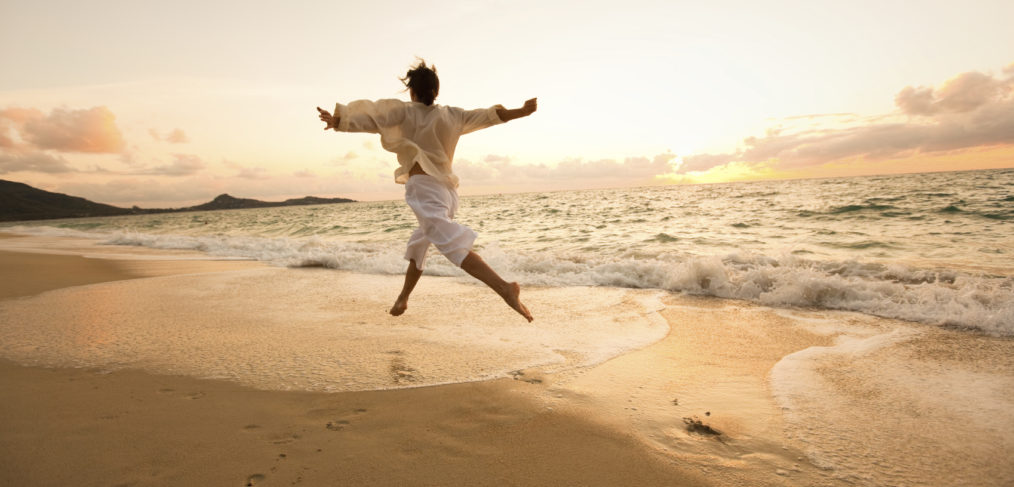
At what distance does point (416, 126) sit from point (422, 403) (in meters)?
1.93

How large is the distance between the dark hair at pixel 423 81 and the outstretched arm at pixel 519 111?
0.51 metres

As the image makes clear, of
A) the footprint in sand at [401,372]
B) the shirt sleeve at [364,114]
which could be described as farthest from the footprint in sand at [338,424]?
the shirt sleeve at [364,114]

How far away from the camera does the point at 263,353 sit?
12.1ft

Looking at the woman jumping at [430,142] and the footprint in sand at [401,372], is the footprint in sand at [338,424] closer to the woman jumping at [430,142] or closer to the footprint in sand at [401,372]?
the footprint in sand at [401,372]

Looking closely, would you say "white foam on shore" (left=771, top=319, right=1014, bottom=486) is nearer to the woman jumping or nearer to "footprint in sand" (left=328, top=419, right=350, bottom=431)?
the woman jumping

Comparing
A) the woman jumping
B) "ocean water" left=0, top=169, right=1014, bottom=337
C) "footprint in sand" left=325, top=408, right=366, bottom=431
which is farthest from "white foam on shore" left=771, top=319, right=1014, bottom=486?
"footprint in sand" left=325, top=408, right=366, bottom=431

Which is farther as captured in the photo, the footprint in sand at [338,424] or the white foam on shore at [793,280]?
the white foam on shore at [793,280]

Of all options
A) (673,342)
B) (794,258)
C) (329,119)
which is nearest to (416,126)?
(329,119)

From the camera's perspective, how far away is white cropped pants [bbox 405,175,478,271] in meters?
3.46

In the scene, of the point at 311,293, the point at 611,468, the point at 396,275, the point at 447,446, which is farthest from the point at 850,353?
the point at 396,275

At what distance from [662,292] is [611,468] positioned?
15.8 feet

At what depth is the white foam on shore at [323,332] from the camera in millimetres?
3354

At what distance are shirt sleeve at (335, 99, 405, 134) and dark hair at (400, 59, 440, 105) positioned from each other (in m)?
0.23

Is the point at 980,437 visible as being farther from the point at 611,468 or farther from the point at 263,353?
the point at 263,353
